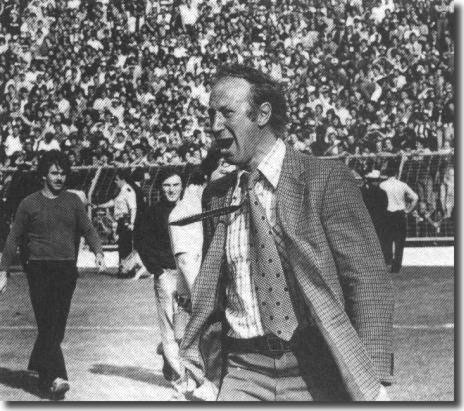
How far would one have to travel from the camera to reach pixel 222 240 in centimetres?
255

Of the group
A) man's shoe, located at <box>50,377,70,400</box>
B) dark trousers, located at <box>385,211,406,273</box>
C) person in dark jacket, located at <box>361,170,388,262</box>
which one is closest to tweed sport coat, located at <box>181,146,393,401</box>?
man's shoe, located at <box>50,377,70,400</box>

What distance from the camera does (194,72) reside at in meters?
8.94

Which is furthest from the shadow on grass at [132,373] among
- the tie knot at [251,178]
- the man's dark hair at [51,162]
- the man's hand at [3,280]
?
the tie knot at [251,178]

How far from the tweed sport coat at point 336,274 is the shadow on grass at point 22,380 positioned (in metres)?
2.83

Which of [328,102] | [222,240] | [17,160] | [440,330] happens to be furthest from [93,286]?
[222,240]

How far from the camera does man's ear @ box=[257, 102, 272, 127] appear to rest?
8.40 ft

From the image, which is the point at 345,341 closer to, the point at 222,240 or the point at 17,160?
the point at 222,240

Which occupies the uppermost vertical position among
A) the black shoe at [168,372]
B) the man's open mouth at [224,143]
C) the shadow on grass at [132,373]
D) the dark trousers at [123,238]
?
the man's open mouth at [224,143]

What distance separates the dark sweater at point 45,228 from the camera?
206 inches

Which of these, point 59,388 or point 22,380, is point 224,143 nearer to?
point 59,388

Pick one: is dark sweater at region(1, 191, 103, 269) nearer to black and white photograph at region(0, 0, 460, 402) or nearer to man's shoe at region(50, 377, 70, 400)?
black and white photograph at region(0, 0, 460, 402)

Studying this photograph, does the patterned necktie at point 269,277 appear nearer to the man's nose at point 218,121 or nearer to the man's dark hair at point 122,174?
the man's nose at point 218,121

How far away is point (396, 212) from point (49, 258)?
4.70 metres

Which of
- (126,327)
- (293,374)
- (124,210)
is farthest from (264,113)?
(124,210)
